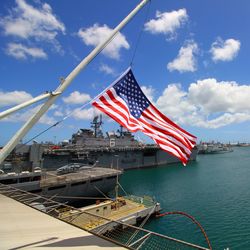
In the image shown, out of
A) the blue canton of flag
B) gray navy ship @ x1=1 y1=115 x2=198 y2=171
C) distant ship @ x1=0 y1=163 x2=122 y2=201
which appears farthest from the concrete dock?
gray navy ship @ x1=1 y1=115 x2=198 y2=171

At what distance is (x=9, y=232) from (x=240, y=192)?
1590 inches

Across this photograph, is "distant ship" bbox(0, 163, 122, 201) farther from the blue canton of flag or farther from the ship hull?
the ship hull

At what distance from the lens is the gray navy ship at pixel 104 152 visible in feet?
228

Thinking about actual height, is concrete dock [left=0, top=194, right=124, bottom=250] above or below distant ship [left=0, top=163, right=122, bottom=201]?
above

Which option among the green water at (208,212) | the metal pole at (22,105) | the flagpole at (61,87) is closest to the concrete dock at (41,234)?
the flagpole at (61,87)

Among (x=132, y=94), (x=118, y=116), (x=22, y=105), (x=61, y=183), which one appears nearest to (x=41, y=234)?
(x=22, y=105)

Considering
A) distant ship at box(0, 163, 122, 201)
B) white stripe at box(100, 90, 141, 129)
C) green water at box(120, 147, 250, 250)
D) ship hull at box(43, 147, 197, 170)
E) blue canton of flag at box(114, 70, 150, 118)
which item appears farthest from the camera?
ship hull at box(43, 147, 197, 170)

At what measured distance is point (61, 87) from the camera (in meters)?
7.27

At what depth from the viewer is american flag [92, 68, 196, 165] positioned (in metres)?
9.98

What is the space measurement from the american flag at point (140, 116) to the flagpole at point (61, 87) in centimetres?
233

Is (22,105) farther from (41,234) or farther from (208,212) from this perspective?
(208,212)

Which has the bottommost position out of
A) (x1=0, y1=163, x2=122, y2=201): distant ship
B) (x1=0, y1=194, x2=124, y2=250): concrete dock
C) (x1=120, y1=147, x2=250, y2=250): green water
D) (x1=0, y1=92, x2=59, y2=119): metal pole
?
(x1=120, y1=147, x2=250, y2=250): green water

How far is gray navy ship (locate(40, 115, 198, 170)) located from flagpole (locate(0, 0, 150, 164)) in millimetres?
62401

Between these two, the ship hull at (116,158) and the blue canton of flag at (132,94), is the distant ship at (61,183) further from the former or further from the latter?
the ship hull at (116,158)
